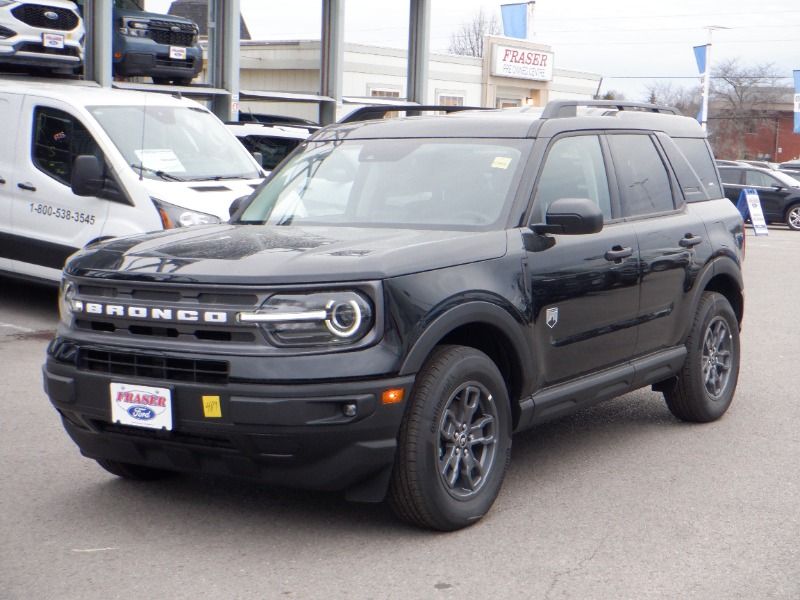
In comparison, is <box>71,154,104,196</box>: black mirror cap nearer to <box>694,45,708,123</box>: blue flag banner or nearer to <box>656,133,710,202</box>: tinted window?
<box>656,133,710,202</box>: tinted window

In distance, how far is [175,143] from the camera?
35.5 ft

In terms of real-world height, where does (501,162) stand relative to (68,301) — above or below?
above

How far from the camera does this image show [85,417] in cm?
487

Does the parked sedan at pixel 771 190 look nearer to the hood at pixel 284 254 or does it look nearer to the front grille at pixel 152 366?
the hood at pixel 284 254

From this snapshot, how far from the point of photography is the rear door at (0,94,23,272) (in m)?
10.8

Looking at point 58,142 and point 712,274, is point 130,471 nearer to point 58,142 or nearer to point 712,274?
point 712,274

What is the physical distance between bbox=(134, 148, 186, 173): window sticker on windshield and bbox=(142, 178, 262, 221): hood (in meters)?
0.25

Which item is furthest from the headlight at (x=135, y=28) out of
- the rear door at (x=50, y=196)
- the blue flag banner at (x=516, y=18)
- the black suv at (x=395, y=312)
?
the blue flag banner at (x=516, y=18)

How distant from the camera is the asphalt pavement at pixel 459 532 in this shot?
435 cm

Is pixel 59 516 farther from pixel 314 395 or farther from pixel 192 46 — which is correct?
pixel 192 46

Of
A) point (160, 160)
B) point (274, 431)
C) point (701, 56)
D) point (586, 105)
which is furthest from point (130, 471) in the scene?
point (701, 56)

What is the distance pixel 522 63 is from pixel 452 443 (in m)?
32.2

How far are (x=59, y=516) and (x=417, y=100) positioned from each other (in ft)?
61.4

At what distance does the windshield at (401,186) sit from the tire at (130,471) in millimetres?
1352
